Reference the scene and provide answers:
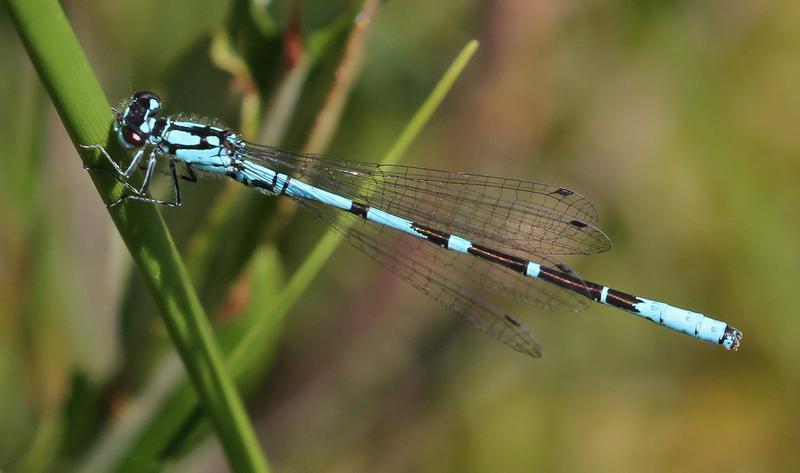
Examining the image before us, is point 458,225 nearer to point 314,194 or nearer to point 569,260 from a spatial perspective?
point 314,194

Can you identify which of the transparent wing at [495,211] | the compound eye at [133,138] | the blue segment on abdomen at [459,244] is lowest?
the compound eye at [133,138]

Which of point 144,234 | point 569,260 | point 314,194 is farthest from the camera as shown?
point 569,260

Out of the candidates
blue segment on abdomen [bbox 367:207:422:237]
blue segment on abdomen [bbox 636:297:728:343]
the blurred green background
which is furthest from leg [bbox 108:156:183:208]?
blue segment on abdomen [bbox 636:297:728:343]

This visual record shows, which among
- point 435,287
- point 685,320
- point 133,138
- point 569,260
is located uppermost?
point 569,260

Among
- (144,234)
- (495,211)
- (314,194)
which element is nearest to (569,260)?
(495,211)

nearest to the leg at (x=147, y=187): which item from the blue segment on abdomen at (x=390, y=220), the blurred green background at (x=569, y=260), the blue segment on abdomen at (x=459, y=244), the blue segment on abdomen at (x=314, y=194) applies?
the blue segment on abdomen at (x=314, y=194)

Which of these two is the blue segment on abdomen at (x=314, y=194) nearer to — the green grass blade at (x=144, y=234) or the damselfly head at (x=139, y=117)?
the damselfly head at (x=139, y=117)

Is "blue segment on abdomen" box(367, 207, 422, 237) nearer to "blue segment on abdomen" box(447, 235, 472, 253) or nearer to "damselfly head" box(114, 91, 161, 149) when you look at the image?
"blue segment on abdomen" box(447, 235, 472, 253)
